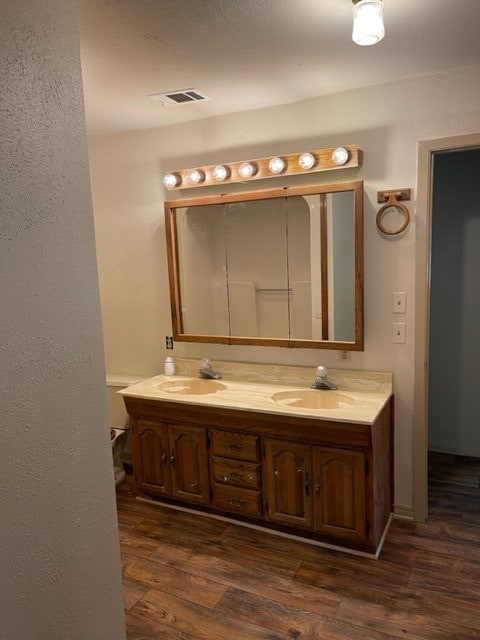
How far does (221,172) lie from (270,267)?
657 millimetres

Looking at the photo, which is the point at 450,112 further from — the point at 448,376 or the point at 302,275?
the point at 448,376

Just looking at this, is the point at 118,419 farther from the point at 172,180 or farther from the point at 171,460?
the point at 172,180

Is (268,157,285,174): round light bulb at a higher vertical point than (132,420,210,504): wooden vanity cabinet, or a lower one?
higher

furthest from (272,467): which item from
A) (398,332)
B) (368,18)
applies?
(368,18)

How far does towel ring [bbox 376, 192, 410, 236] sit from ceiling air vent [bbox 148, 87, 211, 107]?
1145 millimetres

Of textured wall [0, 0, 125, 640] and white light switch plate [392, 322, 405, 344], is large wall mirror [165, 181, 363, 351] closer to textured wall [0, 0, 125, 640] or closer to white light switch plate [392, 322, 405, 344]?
white light switch plate [392, 322, 405, 344]

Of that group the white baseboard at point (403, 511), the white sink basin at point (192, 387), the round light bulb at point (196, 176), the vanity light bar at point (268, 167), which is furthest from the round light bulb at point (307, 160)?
the white baseboard at point (403, 511)

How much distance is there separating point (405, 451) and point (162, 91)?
2401 mm

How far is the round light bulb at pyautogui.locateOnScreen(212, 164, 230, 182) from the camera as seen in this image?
2.87 meters

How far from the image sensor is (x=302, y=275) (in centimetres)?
281

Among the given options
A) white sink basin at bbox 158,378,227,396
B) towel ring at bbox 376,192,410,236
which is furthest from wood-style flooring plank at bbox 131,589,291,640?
towel ring at bbox 376,192,410,236

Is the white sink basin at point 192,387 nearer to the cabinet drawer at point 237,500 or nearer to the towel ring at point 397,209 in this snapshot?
the cabinet drawer at point 237,500

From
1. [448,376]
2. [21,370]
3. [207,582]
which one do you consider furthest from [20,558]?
[448,376]

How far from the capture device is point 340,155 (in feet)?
8.26
